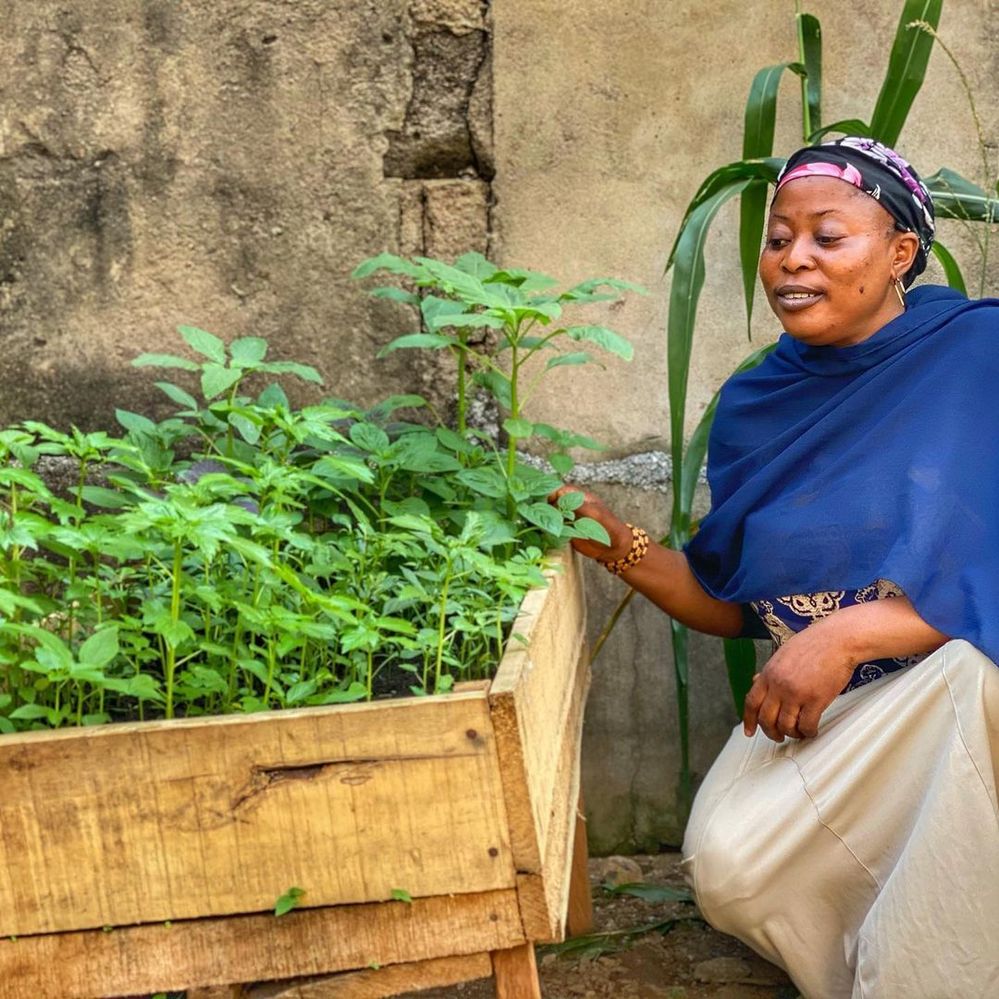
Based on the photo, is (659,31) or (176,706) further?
(659,31)

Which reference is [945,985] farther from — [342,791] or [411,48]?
[411,48]

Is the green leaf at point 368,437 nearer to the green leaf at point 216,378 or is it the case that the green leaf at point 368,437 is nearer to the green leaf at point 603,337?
the green leaf at point 216,378

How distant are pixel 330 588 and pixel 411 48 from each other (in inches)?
52.1

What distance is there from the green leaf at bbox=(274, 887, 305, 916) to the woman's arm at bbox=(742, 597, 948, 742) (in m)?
0.87

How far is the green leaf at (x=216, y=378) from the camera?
1847 mm

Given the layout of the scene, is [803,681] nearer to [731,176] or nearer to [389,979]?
[389,979]

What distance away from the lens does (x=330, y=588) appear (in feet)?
5.75

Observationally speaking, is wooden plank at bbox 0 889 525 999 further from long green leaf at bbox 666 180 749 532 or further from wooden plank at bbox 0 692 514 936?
long green leaf at bbox 666 180 749 532

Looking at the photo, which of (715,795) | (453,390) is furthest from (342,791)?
(453,390)

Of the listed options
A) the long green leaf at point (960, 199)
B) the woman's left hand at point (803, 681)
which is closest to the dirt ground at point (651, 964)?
the woman's left hand at point (803, 681)

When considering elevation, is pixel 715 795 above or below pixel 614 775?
above

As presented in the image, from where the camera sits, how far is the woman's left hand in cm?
196

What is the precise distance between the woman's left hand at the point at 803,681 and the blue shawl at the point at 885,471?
127 mm

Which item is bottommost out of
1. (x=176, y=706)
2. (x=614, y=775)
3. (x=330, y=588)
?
(x=614, y=775)
